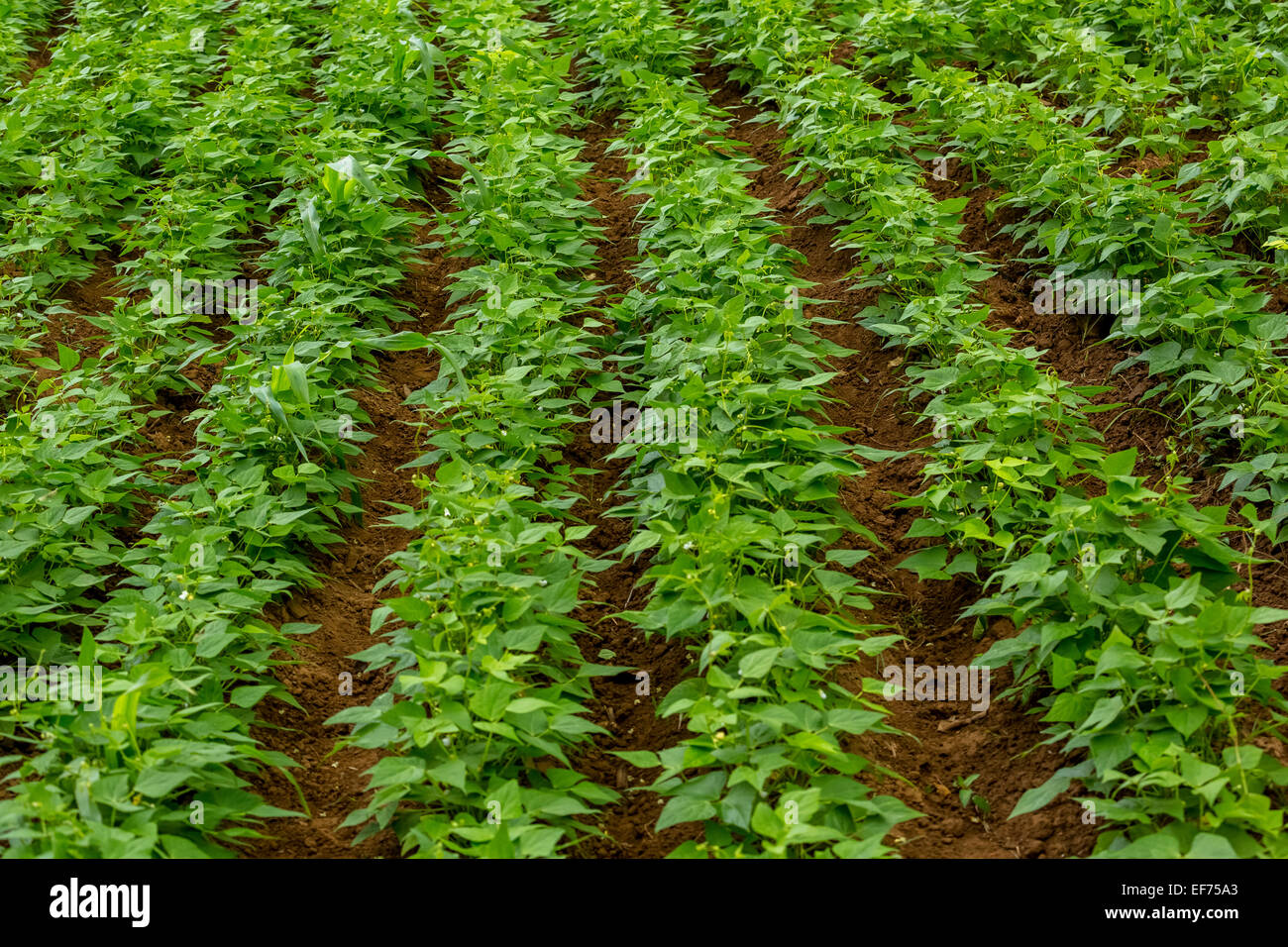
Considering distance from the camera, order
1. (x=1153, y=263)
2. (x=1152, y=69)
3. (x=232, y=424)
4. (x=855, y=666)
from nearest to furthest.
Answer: (x=855, y=666) → (x=232, y=424) → (x=1153, y=263) → (x=1152, y=69)

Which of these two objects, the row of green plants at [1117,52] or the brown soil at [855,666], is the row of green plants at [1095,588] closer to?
the brown soil at [855,666]

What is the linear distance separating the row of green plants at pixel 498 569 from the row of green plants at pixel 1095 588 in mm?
1233

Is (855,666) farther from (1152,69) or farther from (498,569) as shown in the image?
(1152,69)

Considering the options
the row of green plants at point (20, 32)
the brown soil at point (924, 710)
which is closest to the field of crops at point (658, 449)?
the brown soil at point (924, 710)

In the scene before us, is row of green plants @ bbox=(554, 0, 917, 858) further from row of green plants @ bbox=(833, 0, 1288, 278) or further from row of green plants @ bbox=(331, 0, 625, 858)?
row of green plants @ bbox=(833, 0, 1288, 278)

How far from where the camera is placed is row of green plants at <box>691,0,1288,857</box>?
283cm

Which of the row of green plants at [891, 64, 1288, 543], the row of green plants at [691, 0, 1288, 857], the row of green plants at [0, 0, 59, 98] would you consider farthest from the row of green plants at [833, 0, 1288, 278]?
the row of green plants at [0, 0, 59, 98]

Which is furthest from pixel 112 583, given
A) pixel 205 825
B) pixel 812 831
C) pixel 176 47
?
pixel 176 47

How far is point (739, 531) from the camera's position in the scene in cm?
345

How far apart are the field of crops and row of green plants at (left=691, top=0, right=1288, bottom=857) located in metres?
0.02

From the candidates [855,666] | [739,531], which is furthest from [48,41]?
[855,666]

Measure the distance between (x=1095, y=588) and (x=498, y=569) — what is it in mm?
1733

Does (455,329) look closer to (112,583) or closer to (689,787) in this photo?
(112,583)
